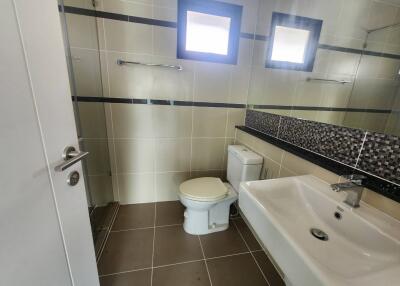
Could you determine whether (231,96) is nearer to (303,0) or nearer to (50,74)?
(303,0)

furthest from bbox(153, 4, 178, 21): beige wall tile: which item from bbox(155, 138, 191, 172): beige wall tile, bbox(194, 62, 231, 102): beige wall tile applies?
bbox(155, 138, 191, 172): beige wall tile

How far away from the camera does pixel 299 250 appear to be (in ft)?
1.76

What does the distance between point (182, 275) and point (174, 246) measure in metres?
0.26

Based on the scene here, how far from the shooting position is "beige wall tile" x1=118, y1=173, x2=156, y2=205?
6.26ft

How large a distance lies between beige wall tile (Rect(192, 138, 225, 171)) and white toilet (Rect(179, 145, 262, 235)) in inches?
10.2

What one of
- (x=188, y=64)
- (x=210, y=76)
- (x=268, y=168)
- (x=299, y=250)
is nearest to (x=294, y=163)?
(x=268, y=168)

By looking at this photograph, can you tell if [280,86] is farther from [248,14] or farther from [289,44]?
[248,14]

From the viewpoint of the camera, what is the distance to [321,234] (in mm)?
796

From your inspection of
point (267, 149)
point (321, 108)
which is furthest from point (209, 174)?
point (321, 108)

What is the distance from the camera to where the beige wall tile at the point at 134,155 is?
5.91ft

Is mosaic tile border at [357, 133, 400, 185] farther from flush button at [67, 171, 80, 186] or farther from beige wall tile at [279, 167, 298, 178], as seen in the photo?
flush button at [67, 171, 80, 186]

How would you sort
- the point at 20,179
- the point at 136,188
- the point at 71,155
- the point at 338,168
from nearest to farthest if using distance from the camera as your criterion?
the point at 20,179 → the point at 71,155 → the point at 338,168 → the point at 136,188

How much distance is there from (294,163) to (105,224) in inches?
67.6

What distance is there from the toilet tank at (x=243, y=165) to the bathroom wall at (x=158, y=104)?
12.1 inches
